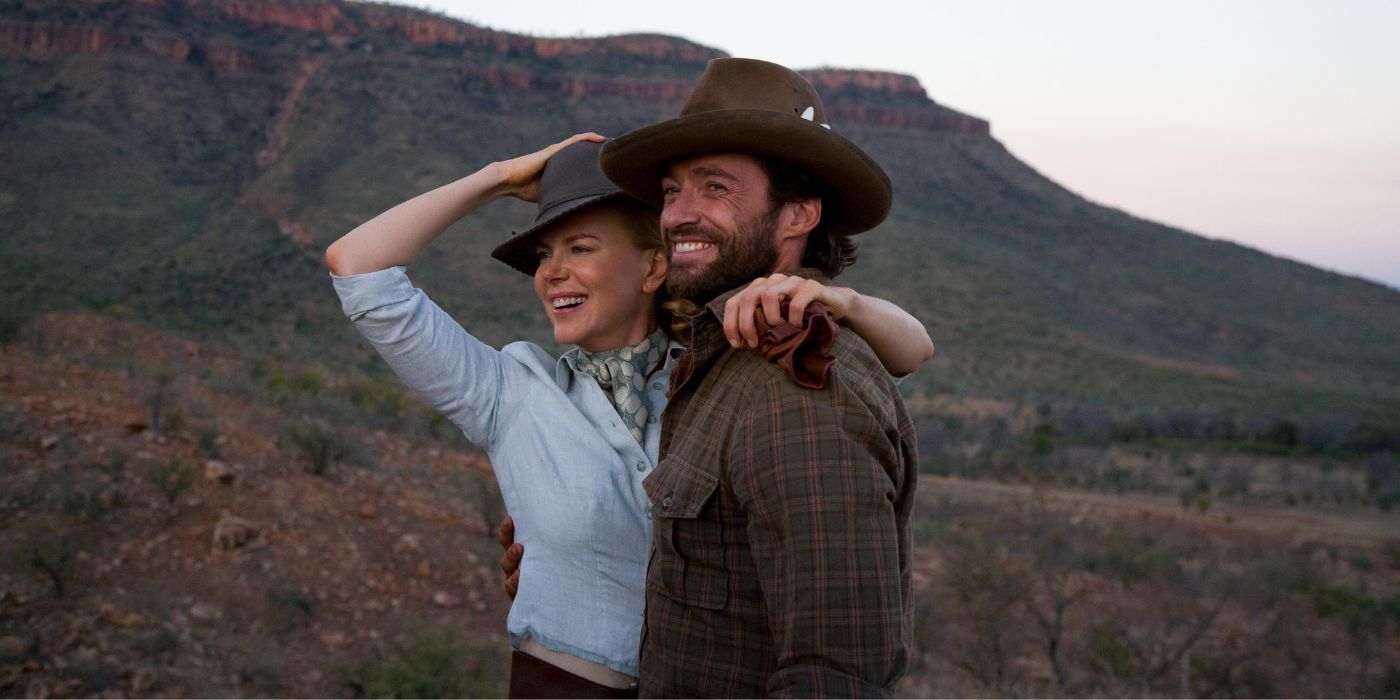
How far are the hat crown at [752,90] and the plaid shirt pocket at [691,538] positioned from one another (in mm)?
828

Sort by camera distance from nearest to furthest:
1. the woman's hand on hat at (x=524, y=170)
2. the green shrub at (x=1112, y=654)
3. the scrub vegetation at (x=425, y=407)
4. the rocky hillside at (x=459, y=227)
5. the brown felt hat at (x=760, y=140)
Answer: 1. the brown felt hat at (x=760, y=140)
2. the woman's hand on hat at (x=524, y=170)
3. the scrub vegetation at (x=425, y=407)
4. the green shrub at (x=1112, y=654)
5. the rocky hillside at (x=459, y=227)

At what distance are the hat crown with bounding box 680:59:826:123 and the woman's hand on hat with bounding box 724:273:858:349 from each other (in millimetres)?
540

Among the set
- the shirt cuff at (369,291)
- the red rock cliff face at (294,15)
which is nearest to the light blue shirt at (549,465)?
the shirt cuff at (369,291)

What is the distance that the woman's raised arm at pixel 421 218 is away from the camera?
7.83 feet

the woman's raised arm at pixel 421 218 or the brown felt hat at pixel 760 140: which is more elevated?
the brown felt hat at pixel 760 140

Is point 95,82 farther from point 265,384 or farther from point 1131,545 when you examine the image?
point 1131,545

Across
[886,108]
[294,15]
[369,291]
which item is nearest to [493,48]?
[294,15]

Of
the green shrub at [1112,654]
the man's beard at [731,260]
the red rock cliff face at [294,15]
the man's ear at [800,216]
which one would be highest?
the red rock cliff face at [294,15]

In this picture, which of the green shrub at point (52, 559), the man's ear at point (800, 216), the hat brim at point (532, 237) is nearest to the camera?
the man's ear at point (800, 216)

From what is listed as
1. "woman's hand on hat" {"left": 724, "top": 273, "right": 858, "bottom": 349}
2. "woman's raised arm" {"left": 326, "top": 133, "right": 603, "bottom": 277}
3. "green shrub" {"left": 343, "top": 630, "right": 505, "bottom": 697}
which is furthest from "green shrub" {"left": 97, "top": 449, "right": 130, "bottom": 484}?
"woman's hand on hat" {"left": 724, "top": 273, "right": 858, "bottom": 349}

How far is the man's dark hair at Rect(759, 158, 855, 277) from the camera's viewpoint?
2.19 metres

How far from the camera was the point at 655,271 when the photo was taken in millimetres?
2672

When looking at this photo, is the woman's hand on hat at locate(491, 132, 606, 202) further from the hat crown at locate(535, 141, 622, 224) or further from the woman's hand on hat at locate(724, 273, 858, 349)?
the woman's hand on hat at locate(724, 273, 858, 349)

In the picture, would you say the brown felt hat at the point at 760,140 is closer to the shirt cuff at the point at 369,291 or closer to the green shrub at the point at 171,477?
the shirt cuff at the point at 369,291
